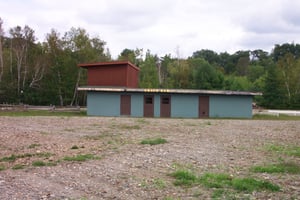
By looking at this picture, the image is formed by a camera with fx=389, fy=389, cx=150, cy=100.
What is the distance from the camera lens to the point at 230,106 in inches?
1410

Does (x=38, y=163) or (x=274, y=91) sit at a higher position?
(x=274, y=91)

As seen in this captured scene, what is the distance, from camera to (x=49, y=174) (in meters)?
7.92

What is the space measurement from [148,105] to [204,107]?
5.18 meters

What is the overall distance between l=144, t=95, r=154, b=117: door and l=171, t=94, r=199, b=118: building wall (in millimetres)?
1827

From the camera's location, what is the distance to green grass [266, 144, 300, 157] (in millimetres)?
10961

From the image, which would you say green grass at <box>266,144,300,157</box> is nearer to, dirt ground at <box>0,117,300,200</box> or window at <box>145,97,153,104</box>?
dirt ground at <box>0,117,300,200</box>

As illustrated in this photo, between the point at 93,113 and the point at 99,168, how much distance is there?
2662cm

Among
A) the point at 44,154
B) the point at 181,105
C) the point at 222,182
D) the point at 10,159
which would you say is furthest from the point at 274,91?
the point at 222,182

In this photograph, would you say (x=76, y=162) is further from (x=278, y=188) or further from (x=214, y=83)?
(x=214, y=83)

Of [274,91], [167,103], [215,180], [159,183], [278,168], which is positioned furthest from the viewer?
[274,91]

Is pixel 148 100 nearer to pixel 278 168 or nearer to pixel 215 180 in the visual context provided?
pixel 278 168

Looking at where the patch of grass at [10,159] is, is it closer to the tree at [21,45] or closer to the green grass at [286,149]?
the green grass at [286,149]

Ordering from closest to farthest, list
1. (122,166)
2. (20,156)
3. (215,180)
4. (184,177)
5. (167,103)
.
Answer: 1. (215,180)
2. (184,177)
3. (122,166)
4. (20,156)
5. (167,103)

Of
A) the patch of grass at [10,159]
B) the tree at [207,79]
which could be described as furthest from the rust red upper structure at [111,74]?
the patch of grass at [10,159]
